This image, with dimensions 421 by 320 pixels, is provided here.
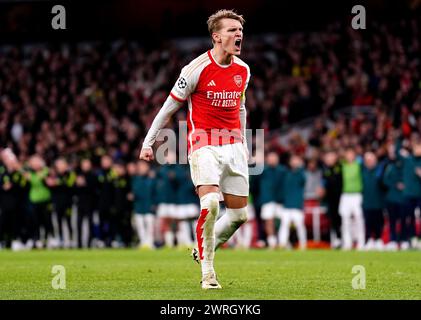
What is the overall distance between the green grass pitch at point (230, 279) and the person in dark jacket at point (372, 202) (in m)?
4.74

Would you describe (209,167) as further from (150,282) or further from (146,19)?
(146,19)

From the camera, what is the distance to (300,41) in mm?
32656

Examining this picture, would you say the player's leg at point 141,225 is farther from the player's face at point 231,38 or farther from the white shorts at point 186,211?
the player's face at point 231,38

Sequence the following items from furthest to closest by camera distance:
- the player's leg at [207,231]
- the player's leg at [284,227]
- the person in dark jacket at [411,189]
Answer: the player's leg at [284,227] → the person in dark jacket at [411,189] → the player's leg at [207,231]

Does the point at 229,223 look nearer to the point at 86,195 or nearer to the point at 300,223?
the point at 300,223

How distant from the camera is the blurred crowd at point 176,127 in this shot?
22.1 metres

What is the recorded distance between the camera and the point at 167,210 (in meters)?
24.0

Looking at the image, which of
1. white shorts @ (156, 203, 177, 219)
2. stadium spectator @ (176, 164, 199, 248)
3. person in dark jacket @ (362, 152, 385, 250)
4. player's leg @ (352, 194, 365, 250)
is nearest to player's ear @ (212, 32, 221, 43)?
person in dark jacket @ (362, 152, 385, 250)

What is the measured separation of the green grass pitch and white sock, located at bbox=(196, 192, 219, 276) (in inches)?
12.7

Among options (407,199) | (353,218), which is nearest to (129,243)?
(353,218)

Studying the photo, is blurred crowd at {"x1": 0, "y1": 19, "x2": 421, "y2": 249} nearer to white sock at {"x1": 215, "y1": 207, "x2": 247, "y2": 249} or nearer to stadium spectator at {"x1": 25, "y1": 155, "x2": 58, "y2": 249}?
stadium spectator at {"x1": 25, "y1": 155, "x2": 58, "y2": 249}

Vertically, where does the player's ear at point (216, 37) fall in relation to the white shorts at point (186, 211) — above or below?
above

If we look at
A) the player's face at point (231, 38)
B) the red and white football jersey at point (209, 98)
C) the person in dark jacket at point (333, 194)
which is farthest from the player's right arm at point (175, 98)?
the person in dark jacket at point (333, 194)

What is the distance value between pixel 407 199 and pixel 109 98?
15100mm
